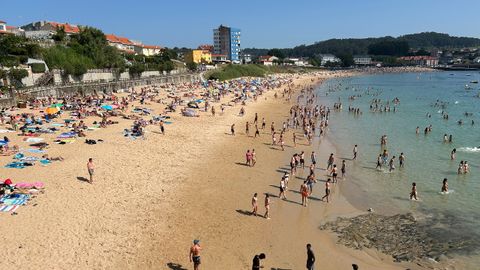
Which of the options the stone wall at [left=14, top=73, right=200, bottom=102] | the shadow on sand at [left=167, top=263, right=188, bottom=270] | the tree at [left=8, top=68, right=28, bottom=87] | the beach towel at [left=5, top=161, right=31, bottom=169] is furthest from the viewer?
the tree at [left=8, top=68, right=28, bottom=87]

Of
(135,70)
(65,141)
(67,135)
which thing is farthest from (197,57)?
(65,141)

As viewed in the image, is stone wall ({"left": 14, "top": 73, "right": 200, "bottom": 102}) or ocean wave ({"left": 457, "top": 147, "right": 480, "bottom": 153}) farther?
stone wall ({"left": 14, "top": 73, "right": 200, "bottom": 102})

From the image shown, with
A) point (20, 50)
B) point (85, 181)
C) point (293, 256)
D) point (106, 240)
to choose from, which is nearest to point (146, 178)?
point (85, 181)

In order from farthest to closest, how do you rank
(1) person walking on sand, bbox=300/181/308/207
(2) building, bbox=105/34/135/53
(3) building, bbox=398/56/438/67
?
(3) building, bbox=398/56/438/67, (2) building, bbox=105/34/135/53, (1) person walking on sand, bbox=300/181/308/207

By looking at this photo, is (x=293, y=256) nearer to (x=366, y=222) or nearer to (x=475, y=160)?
(x=366, y=222)

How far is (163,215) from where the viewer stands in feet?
39.5

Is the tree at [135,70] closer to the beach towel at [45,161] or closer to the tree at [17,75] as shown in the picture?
the tree at [17,75]

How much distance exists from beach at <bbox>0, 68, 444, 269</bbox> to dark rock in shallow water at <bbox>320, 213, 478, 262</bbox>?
0.42m

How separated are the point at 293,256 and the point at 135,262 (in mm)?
4021

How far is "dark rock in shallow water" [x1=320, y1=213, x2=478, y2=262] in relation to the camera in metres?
10.4

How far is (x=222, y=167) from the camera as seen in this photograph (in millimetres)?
17609

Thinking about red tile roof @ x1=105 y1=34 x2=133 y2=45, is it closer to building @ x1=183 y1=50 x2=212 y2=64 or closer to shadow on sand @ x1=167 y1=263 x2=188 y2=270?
building @ x1=183 y1=50 x2=212 y2=64

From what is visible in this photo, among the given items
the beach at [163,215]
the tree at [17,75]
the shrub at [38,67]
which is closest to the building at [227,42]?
the shrub at [38,67]

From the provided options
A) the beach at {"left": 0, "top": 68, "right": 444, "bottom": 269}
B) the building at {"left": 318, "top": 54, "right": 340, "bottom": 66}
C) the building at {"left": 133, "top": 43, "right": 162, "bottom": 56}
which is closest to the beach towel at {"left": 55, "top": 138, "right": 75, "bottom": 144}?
the beach at {"left": 0, "top": 68, "right": 444, "bottom": 269}
